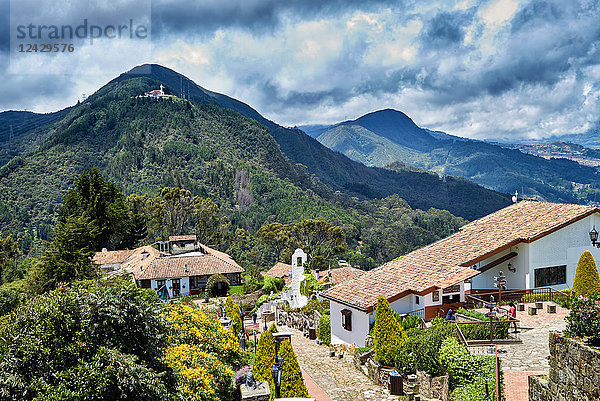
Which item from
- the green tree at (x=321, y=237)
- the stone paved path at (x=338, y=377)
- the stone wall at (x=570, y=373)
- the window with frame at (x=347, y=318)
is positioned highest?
the green tree at (x=321, y=237)

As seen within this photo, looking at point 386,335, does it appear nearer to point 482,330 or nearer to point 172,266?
point 482,330

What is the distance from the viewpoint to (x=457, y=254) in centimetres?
2000

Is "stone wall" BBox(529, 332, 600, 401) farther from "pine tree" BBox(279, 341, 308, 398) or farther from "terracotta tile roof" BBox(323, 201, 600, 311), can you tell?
"terracotta tile roof" BBox(323, 201, 600, 311)

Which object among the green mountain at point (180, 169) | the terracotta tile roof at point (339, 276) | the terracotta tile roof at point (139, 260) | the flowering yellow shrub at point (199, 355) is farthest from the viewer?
the green mountain at point (180, 169)

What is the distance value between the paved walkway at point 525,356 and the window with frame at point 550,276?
4445mm

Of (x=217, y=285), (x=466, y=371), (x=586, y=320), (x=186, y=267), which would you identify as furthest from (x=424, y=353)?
(x=186, y=267)

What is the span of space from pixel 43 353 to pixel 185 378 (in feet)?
8.62

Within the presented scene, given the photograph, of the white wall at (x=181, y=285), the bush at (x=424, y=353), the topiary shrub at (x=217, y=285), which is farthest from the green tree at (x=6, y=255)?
the bush at (x=424, y=353)

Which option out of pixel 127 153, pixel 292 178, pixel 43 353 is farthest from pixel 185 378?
pixel 292 178

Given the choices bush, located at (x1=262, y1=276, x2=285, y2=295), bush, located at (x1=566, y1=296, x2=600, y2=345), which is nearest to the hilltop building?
bush, located at (x1=262, y1=276, x2=285, y2=295)

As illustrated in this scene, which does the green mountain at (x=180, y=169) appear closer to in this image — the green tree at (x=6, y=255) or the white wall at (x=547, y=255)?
the green tree at (x=6, y=255)

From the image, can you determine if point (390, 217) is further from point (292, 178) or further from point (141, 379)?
point (141, 379)

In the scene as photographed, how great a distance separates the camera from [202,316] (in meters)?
11.1

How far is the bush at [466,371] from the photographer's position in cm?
980
